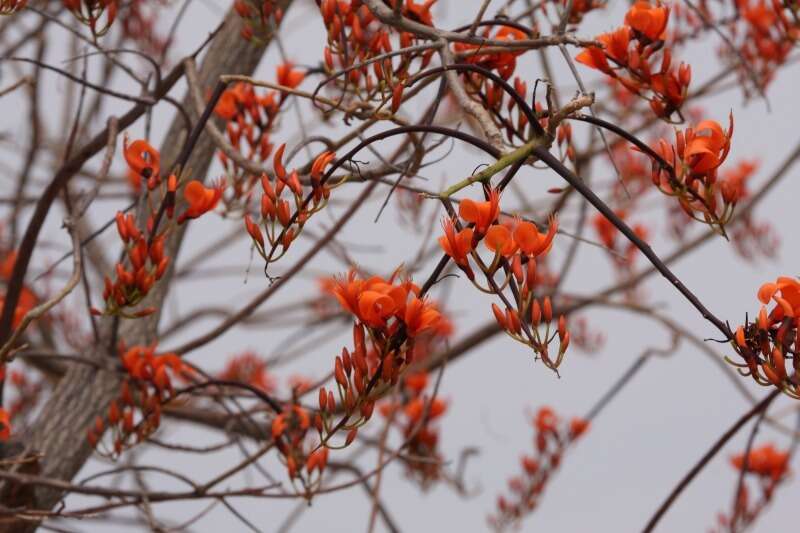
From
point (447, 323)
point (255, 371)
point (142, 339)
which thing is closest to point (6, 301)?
point (142, 339)

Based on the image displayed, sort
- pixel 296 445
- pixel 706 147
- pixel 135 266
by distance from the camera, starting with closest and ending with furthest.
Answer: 1. pixel 706 147
2. pixel 135 266
3. pixel 296 445

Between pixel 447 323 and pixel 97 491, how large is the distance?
1999mm

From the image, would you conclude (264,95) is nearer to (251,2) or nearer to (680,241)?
(251,2)

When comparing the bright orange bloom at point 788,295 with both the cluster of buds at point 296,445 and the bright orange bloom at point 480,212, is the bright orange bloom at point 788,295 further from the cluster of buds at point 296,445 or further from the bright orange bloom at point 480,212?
the cluster of buds at point 296,445

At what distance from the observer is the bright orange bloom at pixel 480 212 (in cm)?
102

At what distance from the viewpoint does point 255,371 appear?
352 centimetres

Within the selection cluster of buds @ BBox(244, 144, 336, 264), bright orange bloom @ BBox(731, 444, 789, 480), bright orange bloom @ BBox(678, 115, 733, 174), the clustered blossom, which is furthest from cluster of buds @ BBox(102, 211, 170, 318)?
bright orange bloom @ BBox(731, 444, 789, 480)

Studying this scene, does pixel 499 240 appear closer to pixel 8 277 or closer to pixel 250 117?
pixel 250 117

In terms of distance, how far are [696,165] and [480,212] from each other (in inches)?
11.4

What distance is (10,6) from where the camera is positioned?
147 centimetres

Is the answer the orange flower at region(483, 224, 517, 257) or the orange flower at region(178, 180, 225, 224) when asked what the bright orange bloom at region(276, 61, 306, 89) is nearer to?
the orange flower at region(178, 180, 225, 224)

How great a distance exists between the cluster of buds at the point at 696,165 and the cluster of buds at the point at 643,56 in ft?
0.75

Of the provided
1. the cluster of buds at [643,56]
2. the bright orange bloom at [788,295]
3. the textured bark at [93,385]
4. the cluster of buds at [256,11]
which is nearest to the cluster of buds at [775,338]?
the bright orange bloom at [788,295]

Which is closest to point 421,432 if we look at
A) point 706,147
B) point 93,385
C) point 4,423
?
point 93,385
